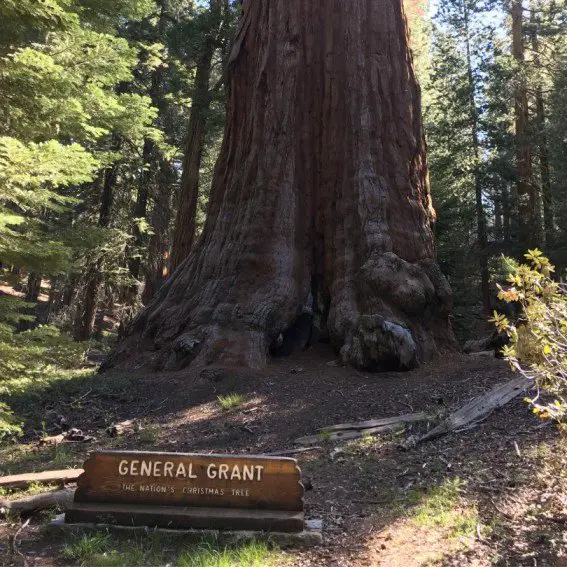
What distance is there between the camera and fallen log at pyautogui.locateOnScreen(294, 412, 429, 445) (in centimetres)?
565

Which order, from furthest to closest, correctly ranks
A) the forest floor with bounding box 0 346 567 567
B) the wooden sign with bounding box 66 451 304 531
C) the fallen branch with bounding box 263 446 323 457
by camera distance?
the fallen branch with bounding box 263 446 323 457 → the wooden sign with bounding box 66 451 304 531 → the forest floor with bounding box 0 346 567 567

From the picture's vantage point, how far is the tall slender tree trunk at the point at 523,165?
18.1 meters

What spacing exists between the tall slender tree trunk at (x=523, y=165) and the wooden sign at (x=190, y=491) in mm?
16620

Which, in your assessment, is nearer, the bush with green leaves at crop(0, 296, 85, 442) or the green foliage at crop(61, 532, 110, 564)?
the green foliage at crop(61, 532, 110, 564)

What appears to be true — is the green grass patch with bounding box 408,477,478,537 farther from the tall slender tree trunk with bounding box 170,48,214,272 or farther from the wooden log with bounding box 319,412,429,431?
the tall slender tree trunk with bounding box 170,48,214,272

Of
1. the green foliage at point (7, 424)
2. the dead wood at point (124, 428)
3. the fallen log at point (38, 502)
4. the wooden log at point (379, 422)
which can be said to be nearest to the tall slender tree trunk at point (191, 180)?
the dead wood at point (124, 428)

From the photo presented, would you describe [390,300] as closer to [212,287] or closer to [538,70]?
[212,287]

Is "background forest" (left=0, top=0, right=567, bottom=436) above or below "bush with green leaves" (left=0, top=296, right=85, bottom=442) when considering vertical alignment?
above

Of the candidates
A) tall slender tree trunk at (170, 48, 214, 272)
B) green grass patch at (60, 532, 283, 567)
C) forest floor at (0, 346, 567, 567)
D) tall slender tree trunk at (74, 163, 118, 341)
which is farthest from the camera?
tall slender tree trunk at (74, 163, 118, 341)

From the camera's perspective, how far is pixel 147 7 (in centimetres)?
948

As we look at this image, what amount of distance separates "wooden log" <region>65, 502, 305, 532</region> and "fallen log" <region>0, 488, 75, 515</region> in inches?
18.8

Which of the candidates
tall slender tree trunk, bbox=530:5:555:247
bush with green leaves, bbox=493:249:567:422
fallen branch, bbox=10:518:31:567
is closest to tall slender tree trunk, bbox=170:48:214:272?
fallen branch, bbox=10:518:31:567

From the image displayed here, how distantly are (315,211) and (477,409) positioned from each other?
5046 mm

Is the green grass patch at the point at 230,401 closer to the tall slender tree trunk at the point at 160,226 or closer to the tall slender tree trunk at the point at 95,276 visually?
the tall slender tree trunk at the point at 95,276
